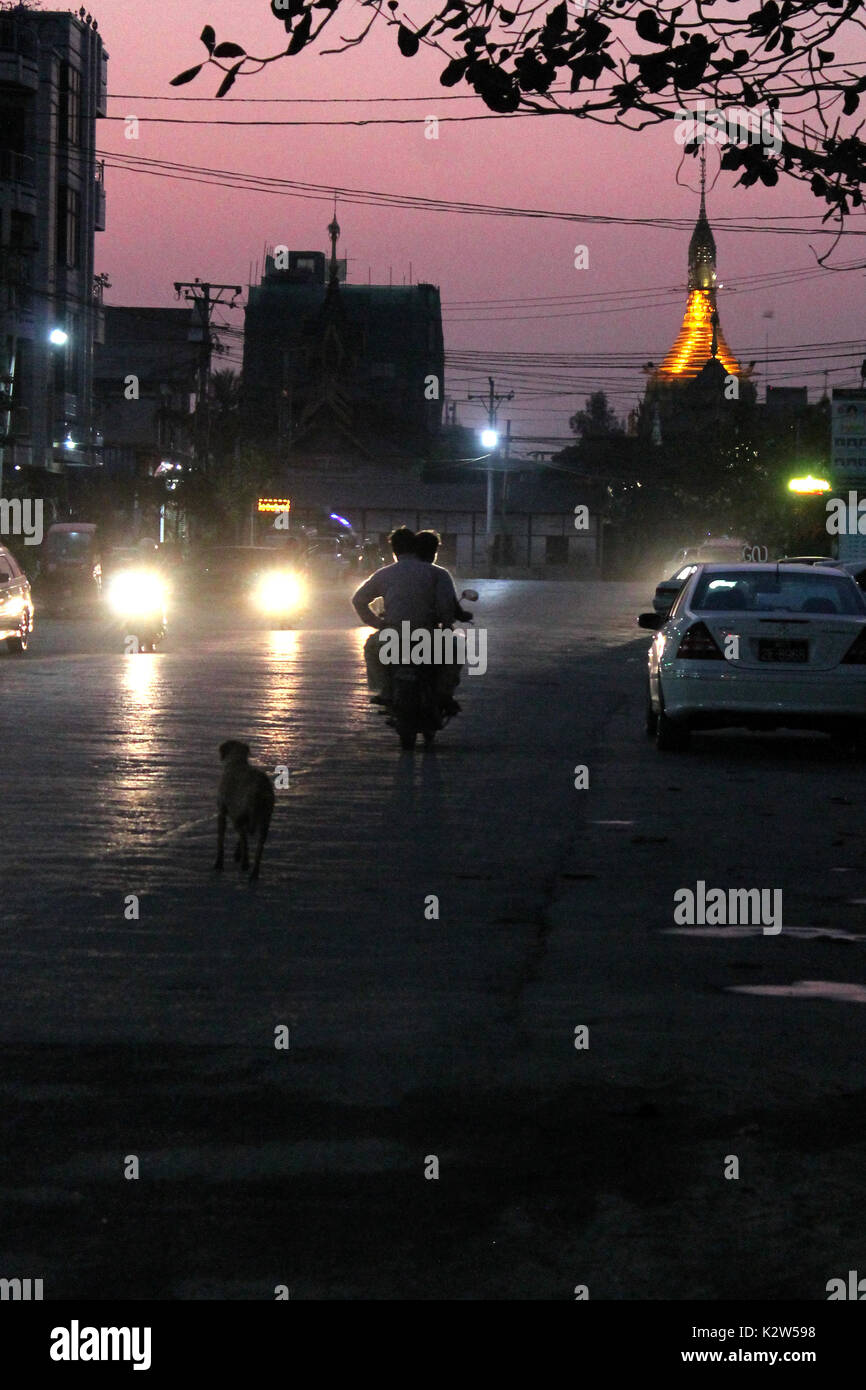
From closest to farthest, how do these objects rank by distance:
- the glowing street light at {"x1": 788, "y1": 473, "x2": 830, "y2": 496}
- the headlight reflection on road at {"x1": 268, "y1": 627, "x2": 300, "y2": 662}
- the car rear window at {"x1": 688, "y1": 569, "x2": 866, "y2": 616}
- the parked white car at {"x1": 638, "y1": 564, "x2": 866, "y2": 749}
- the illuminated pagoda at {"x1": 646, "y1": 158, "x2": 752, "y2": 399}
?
the parked white car at {"x1": 638, "y1": 564, "x2": 866, "y2": 749} < the car rear window at {"x1": 688, "y1": 569, "x2": 866, "y2": 616} < the headlight reflection on road at {"x1": 268, "y1": 627, "x2": 300, "y2": 662} < the glowing street light at {"x1": 788, "y1": 473, "x2": 830, "y2": 496} < the illuminated pagoda at {"x1": 646, "y1": 158, "x2": 752, "y2": 399}

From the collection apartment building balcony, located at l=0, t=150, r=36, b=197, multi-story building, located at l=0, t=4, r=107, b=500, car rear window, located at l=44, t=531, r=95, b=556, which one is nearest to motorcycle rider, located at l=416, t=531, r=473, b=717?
car rear window, located at l=44, t=531, r=95, b=556

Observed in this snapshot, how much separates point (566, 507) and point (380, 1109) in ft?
381

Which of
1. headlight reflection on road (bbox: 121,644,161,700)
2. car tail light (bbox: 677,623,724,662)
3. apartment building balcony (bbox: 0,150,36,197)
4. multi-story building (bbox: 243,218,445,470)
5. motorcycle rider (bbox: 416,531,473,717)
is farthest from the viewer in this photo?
multi-story building (bbox: 243,218,445,470)

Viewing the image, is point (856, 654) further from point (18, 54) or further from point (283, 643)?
point (18, 54)

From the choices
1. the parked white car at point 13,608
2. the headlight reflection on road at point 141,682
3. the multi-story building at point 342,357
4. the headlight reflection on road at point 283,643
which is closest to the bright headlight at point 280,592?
the headlight reflection on road at point 283,643

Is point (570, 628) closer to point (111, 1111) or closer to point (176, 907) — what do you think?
point (176, 907)

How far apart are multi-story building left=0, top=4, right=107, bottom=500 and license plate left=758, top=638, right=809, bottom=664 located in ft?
149

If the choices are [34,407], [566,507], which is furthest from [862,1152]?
[566,507]

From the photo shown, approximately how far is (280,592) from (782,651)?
1339 inches

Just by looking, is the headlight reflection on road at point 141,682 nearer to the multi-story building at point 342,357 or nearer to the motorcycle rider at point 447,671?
the motorcycle rider at point 447,671

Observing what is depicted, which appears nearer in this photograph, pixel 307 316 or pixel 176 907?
pixel 176 907

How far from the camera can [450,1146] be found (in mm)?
5828

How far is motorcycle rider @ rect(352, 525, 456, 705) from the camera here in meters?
17.5

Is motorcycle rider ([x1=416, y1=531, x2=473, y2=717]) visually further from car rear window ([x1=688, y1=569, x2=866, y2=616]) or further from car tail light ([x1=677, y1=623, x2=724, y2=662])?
car rear window ([x1=688, y1=569, x2=866, y2=616])
